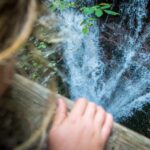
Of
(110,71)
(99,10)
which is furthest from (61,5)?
(110,71)

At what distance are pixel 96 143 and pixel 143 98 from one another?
7.98ft

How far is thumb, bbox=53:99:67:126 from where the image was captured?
153 centimetres

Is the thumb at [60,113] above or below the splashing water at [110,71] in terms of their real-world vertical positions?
above

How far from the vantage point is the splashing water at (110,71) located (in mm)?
3850

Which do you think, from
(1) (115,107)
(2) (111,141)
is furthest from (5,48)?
(1) (115,107)

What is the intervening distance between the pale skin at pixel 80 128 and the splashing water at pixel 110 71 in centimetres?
208

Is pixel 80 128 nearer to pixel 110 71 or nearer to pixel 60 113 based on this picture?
pixel 60 113

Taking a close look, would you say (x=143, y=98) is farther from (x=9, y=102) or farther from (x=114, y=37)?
(x=9, y=102)

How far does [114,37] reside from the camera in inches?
161

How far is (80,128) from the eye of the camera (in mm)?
1560

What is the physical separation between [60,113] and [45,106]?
0.20 ft

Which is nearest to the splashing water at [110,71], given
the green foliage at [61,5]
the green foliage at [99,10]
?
the green foliage at [61,5]

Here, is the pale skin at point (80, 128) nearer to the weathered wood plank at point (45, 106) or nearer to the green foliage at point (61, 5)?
the weathered wood plank at point (45, 106)

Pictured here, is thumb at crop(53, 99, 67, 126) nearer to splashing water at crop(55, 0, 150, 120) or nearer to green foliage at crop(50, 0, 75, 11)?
splashing water at crop(55, 0, 150, 120)
